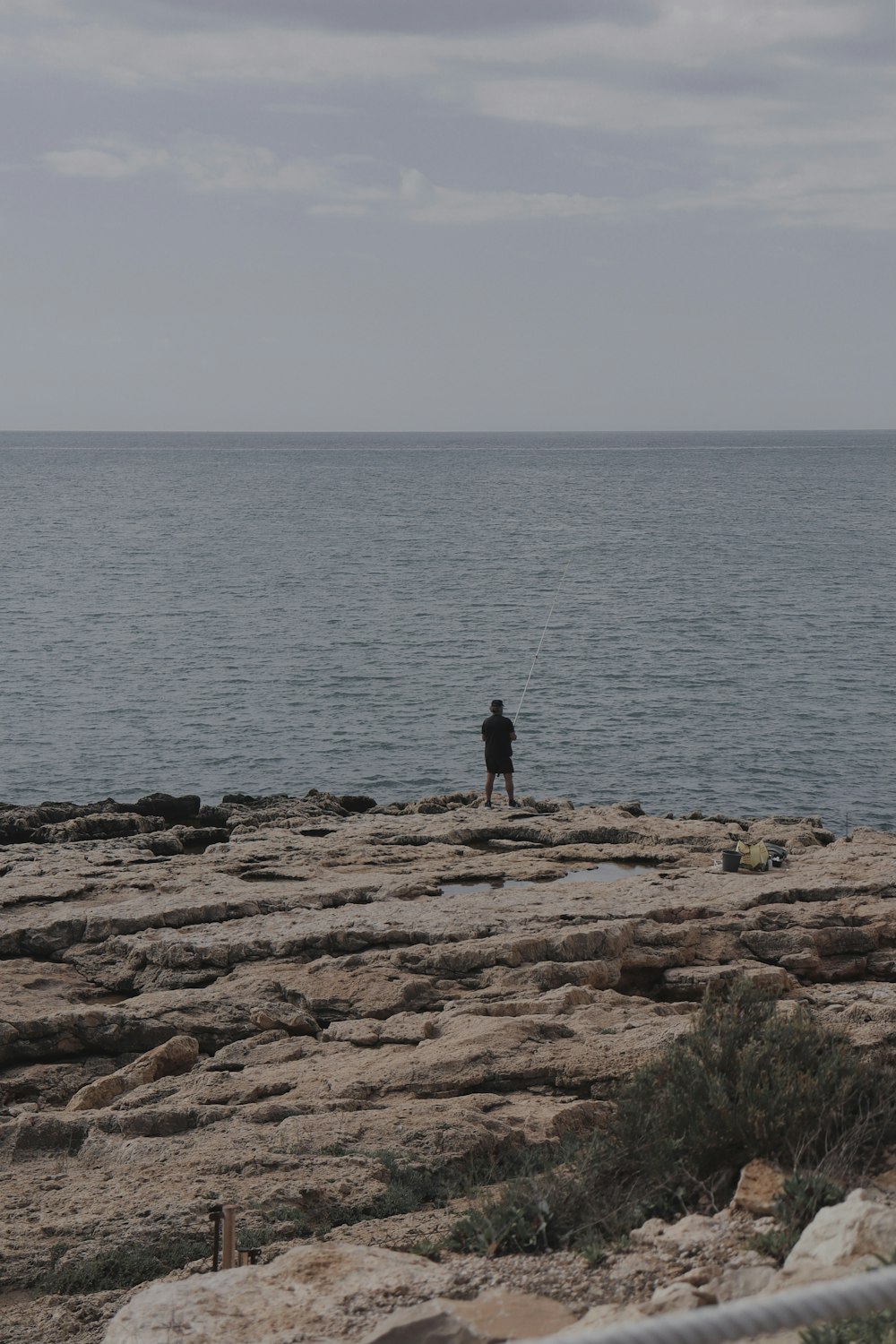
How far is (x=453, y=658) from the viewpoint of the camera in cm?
3997

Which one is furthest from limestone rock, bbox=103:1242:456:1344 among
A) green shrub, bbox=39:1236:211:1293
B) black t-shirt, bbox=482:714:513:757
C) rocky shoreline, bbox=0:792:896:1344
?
black t-shirt, bbox=482:714:513:757

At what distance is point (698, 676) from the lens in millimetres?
36938

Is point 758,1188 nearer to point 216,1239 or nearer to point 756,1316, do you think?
point 216,1239

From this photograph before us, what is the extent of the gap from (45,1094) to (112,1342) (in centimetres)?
586

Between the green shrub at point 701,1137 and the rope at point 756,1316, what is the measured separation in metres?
3.94

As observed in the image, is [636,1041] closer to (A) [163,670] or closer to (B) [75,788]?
(B) [75,788]

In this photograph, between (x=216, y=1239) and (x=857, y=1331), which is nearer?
(x=857, y=1331)

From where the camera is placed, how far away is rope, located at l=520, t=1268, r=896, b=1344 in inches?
80.0

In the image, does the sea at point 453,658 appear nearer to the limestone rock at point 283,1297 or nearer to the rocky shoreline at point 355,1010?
the rocky shoreline at point 355,1010

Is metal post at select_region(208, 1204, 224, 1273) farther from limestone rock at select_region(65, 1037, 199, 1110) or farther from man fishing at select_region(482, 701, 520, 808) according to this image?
man fishing at select_region(482, 701, 520, 808)

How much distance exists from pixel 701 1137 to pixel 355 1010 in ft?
17.6

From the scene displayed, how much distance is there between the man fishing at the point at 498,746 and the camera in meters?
20.2

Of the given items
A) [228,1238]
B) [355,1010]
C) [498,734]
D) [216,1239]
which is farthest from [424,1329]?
[498,734]

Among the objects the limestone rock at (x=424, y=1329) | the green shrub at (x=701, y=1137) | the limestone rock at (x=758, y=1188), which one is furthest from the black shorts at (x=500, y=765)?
the limestone rock at (x=424, y=1329)
